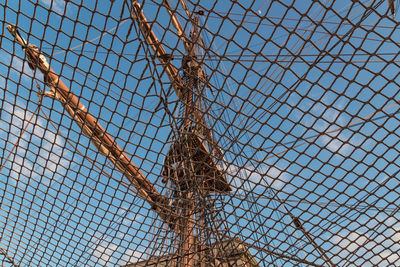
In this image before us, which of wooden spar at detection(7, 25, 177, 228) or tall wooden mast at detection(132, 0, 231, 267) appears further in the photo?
wooden spar at detection(7, 25, 177, 228)

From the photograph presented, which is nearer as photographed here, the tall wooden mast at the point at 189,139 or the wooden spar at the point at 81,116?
the tall wooden mast at the point at 189,139

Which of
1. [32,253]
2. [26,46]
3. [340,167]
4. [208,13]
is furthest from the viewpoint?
[32,253]

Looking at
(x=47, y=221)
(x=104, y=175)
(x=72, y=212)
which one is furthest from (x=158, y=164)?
(x=47, y=221)

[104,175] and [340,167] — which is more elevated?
[104,175]

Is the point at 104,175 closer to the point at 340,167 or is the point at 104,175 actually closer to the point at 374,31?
the point at 340,167

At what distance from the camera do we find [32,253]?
274 centimetres

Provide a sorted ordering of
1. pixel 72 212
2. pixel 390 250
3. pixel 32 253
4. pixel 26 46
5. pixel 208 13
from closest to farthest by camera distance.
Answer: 1. pixel 208 13
2. pixel 26 46
3. pixel 390 250
4. pixel 72 212
5. pixel 32 253

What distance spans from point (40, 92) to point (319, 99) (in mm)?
1940

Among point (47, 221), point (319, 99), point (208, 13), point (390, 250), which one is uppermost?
point (208, 13)

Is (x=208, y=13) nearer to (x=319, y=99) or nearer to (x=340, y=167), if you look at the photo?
(x=319, y=99)

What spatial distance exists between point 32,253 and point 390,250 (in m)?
3.19

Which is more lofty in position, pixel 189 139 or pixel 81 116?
pixel 81 116

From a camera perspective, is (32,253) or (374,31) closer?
(374,31)

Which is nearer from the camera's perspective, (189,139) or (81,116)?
(189,139)
